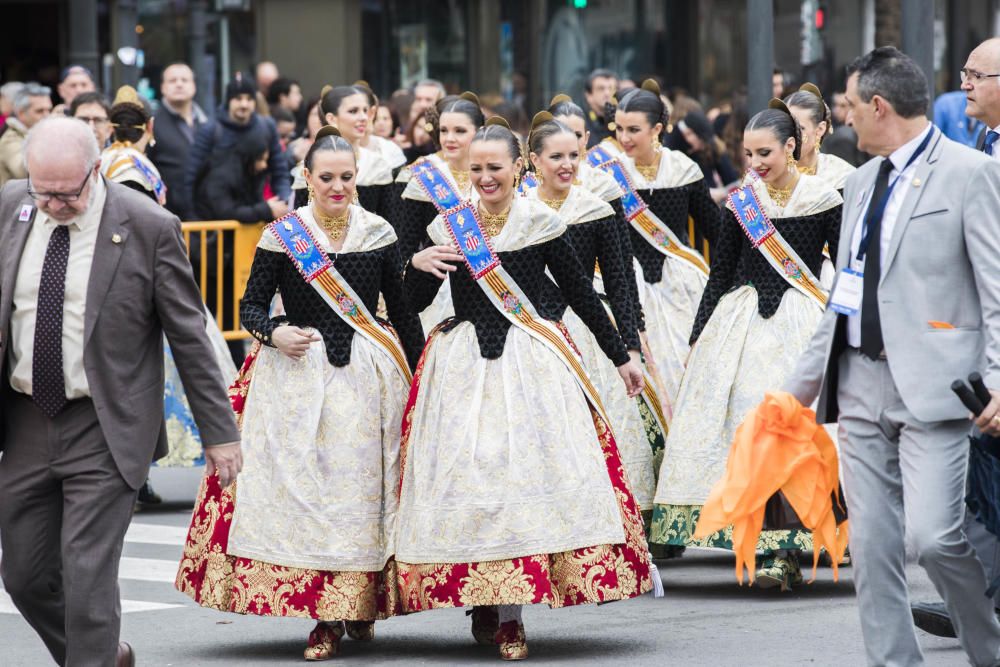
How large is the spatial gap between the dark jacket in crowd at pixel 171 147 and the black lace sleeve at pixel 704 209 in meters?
4.13

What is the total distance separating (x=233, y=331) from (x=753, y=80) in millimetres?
3794

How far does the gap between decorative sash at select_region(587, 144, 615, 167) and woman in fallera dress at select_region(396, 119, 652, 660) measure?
8.03ft

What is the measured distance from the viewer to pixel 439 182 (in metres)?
8.47

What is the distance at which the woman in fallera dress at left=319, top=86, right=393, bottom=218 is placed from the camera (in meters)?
10.1

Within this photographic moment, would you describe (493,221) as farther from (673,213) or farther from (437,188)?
(673,213)

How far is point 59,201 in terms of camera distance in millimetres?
5629

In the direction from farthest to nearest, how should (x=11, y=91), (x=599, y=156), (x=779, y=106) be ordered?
1. (x=11, y=91)
2. (x=599, y=156)
3. (x=779, y=106)

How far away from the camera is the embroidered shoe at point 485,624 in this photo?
7227 millimetres

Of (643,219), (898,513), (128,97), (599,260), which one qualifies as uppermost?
(128,97)

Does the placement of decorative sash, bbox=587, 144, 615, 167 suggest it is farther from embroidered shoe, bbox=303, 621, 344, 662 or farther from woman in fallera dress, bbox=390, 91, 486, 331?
embroidered shoe, bbox=303, 621, 344, 662

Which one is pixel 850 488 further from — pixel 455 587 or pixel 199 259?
pixel 199 259

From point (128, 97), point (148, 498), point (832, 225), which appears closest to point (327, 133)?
point (832, 225)

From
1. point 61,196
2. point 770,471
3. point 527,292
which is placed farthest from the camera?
point 527,292

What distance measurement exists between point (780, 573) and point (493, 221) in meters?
2.01
